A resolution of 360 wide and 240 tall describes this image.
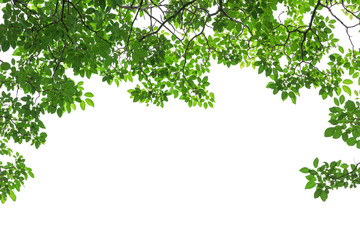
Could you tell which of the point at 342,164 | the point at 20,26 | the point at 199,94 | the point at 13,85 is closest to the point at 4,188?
the point at 13,85

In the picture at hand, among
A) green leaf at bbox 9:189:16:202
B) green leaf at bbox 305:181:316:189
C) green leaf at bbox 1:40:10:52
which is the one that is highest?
green leaf at bbox 1:40:10:52

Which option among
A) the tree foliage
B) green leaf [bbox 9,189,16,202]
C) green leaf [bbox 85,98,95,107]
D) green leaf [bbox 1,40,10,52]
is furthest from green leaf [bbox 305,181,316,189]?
green leaf [bbox 9,189,16,202]

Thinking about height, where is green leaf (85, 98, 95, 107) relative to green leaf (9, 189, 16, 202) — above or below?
above

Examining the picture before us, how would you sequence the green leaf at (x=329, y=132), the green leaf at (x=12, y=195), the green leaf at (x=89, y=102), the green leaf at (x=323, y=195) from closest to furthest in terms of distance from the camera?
the green leaf at (x=329, y=132), the green leaf at (x=323, y=195), the green leaf at (x=89, y=102), the green leaf at (x=12, y=195)

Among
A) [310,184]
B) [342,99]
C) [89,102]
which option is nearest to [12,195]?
[89,102]

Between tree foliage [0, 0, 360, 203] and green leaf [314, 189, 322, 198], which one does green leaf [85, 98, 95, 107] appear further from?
green leaf [314, 189, 322, 198]

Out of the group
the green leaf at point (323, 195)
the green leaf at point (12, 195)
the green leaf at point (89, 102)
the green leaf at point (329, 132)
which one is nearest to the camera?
the green leaf at point (329, 132)

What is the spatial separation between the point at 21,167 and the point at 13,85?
1.58 meters

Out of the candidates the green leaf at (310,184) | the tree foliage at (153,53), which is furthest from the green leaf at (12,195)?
the green leaf at (310,184)

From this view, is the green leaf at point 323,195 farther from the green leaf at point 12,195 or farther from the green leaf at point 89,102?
the green leaf at point 12,195

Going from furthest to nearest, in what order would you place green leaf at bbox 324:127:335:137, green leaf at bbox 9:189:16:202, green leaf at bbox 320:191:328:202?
green leaf at bbox 9:189:16:202
green leaf at bbox 320:191:328:202
green leaf at bbox 324:127:335:137

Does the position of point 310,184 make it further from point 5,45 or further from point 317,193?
point 5,45

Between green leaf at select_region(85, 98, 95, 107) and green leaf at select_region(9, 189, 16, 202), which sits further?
green leaf at select_region(9, 189, 16, 202)

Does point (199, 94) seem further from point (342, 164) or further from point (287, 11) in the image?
point (342, 164)
